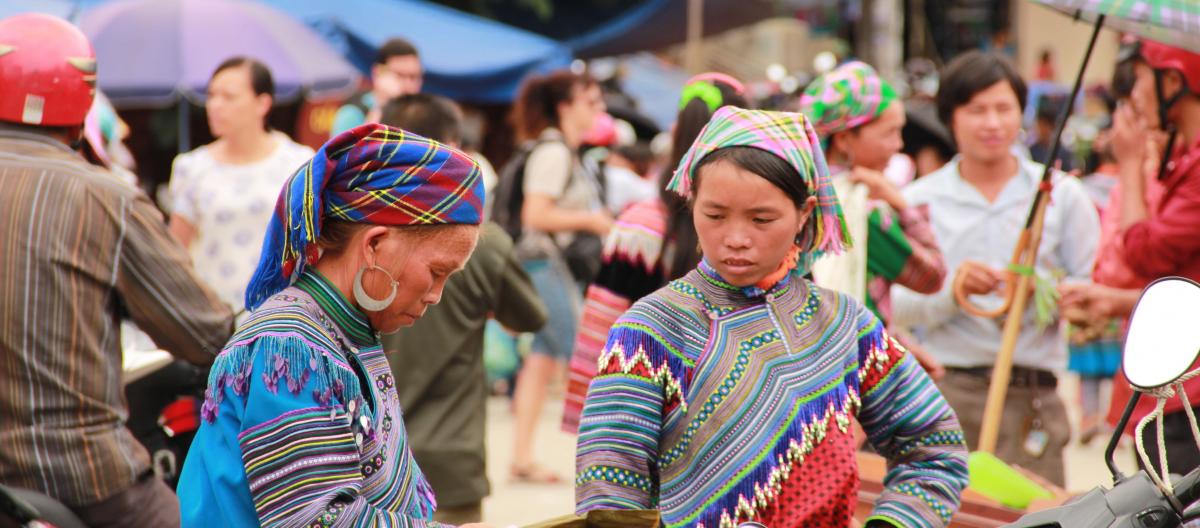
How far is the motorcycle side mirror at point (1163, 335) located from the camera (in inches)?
80.5

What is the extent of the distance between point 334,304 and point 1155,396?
1.31 meters

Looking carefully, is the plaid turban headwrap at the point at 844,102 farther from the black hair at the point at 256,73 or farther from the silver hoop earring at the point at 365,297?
the black hair at the point at 256,73

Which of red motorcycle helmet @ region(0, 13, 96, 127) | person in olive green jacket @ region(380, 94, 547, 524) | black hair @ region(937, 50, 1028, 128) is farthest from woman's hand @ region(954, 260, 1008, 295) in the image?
red motorcycle helmet @ region(0, 13, 96, 127)

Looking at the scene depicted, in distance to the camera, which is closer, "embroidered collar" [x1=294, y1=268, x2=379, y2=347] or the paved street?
"embroidered collar" [x1=294, y1=268, x2=379, y2=347]

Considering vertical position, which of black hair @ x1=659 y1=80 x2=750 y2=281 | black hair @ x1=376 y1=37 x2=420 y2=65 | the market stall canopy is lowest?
the market stall canopy

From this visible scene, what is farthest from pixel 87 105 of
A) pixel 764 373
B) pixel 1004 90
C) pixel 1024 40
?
pixel 1024 40

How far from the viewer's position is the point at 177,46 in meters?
10.5


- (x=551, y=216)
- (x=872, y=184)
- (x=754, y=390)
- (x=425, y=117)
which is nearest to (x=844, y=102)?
(x=872, y=184)

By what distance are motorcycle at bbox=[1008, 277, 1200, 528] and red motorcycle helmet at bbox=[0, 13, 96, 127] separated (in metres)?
2.60

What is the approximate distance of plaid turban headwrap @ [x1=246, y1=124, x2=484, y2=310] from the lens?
2346mm

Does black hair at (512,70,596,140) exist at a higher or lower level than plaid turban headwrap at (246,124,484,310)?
Result: lower

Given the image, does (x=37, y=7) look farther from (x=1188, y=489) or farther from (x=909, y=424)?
(x=1188, y=489)

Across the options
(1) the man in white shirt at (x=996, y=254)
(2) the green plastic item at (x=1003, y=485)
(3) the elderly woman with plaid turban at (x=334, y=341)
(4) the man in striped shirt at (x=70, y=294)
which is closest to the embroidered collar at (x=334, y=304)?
(3) the elderly woman with plaid turban at (x=334, y=341)

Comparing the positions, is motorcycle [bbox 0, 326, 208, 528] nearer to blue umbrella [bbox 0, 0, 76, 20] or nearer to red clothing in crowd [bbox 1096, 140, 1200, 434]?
red clothing in crowd [bbox 1096, 140, 1200, 434]
